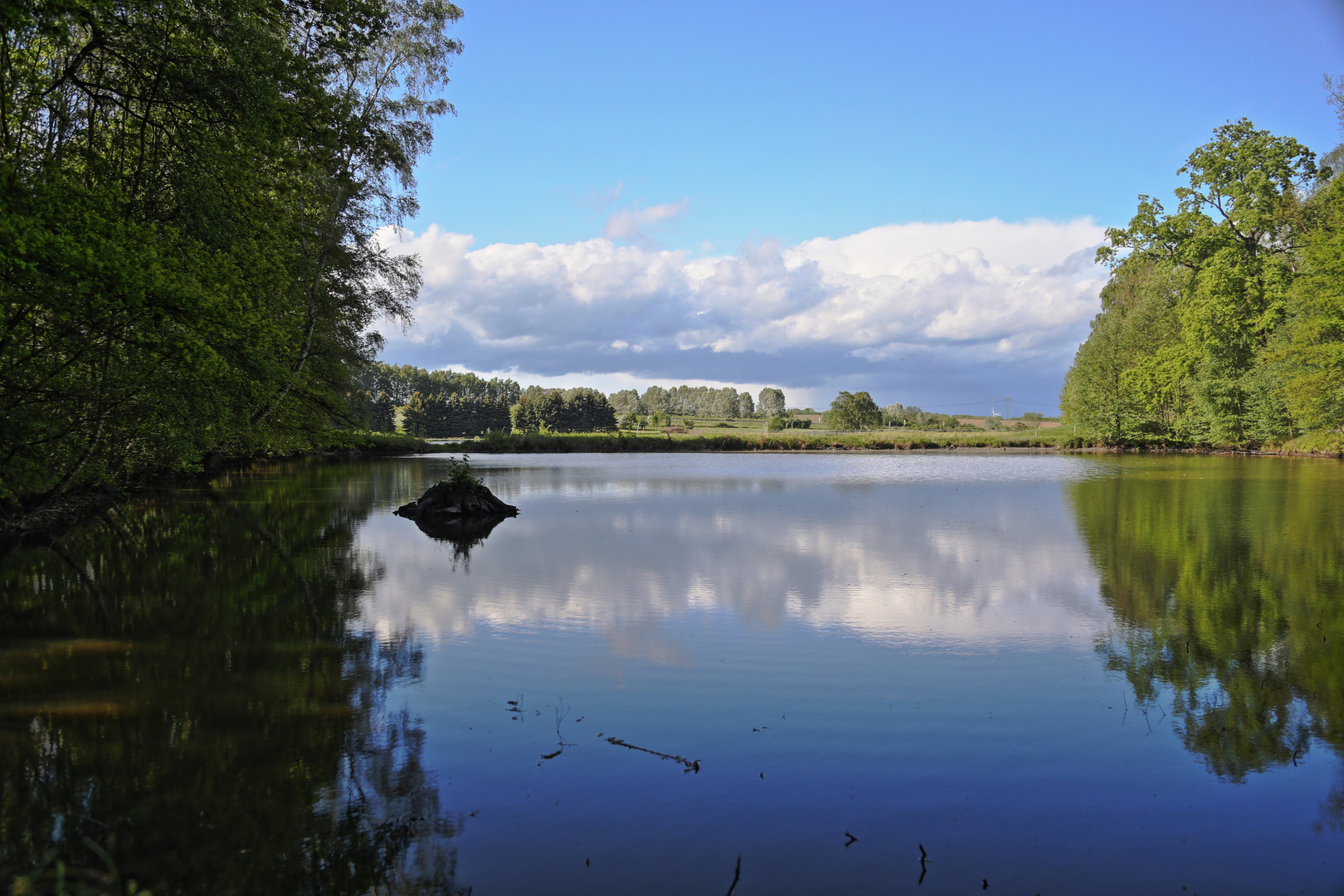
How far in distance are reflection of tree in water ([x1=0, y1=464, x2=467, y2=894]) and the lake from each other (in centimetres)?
3

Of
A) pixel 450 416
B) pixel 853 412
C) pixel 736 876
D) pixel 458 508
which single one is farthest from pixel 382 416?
pixel 736 876

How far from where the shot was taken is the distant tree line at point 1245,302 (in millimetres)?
36406

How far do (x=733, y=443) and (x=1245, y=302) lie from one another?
36.5 metres

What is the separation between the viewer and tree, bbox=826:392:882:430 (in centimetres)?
10581

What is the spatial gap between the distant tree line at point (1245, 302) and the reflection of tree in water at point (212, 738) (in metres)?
44.2

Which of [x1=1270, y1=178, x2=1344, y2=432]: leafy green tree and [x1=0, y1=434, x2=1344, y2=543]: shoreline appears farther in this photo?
[x1=0, y1=434, x2=1344, y2=543]: shoreline

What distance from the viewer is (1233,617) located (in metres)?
8.37

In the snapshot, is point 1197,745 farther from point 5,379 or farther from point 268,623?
point 5,379

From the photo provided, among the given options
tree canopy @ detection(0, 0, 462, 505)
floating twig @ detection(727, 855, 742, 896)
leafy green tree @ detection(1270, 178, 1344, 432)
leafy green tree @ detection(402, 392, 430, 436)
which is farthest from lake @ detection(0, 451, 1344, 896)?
leafy green tree @ detection(402, 392, 430, 436)

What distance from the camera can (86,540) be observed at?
14117 millimetres

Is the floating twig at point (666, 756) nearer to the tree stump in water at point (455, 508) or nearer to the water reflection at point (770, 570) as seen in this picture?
the water reflection at point (770, 570)

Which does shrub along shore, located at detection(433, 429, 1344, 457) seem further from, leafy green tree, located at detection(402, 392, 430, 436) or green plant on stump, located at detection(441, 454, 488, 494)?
green plant on stump, located at detection(441, 454, 488, 494)

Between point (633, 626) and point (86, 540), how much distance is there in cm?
1227

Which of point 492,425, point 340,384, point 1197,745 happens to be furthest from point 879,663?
point 492,425
